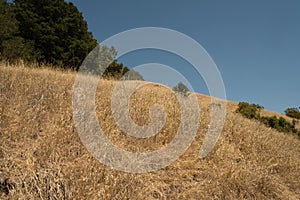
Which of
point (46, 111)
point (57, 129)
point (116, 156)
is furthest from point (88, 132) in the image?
point (46, 111)

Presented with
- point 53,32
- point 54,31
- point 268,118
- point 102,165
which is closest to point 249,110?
point 268,118

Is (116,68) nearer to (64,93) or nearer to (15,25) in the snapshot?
(15,25)

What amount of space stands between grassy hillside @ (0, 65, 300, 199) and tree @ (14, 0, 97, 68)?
1201 centimetres

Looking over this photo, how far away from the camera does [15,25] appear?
1398 centimetres

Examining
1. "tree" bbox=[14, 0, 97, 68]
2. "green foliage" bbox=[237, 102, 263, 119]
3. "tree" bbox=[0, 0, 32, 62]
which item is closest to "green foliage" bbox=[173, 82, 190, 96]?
"green foliage" bbox=[237, 102, 263, 119]

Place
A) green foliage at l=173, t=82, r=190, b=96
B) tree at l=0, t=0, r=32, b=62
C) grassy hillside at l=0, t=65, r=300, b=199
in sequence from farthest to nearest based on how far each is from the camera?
1. tree at l=0, t=0, r=32, b=62
2. green foliage at l=173, t=82, r=190, b=96
3. grassy hillside at l=0, t=65, r=300, b=199

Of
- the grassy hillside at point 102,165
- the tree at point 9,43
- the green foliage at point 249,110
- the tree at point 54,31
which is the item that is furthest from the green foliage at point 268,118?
the tree at point 9,43

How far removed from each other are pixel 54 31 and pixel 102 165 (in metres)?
15.9

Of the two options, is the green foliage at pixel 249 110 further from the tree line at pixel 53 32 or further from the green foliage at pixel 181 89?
the tree line at pixel 53 32

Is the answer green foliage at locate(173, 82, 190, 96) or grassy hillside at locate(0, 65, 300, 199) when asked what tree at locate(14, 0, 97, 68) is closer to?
green foliage at locate(173, 82, 190, 96)

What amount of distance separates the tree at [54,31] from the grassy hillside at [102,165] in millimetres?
12013

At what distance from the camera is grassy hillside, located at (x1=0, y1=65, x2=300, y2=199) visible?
95.4 inches

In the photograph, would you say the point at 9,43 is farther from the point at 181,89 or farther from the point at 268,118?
the point at 268,118

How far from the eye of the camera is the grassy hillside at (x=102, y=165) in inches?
95.4
